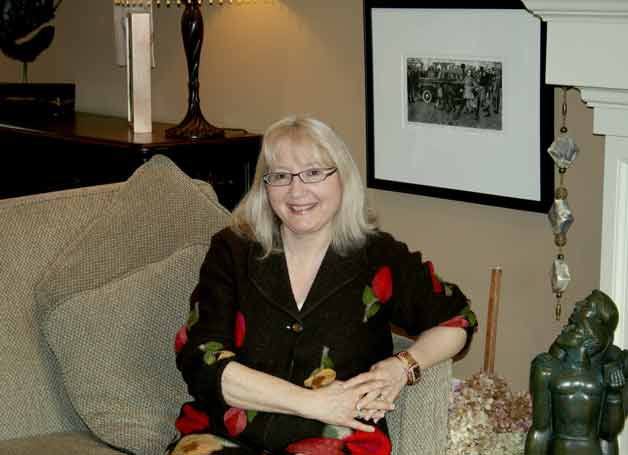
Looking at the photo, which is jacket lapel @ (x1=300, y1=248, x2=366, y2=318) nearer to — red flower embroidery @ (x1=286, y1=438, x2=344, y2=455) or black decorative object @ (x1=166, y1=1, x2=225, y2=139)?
red flower embroidery @ (x1=286, y1=438, x2=344, y2=455)

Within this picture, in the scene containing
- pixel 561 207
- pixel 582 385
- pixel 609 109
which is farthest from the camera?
pixel 561 207

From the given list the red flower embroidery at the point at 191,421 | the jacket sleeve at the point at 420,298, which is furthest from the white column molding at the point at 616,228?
the red flower embroidery at the point at 191,421

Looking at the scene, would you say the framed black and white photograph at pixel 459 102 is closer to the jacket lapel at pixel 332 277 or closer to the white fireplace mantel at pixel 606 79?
the white fireplace mantel at pixel 606 79

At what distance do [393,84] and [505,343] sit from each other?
0.76 meters

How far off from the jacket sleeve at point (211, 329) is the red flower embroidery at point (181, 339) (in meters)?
0.01

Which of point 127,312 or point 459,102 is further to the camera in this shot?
point 459,102

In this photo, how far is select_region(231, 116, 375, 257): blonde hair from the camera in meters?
2.28

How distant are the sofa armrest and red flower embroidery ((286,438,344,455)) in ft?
0.43

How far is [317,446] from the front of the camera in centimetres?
218

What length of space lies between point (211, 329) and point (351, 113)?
1.32 meters

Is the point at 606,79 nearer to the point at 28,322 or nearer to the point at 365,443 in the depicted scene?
the point at 365,443

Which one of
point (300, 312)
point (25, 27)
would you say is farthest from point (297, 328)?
point (25, 27)

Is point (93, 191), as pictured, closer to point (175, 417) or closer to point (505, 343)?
point (175, 417)

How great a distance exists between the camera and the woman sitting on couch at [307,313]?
219 cm
